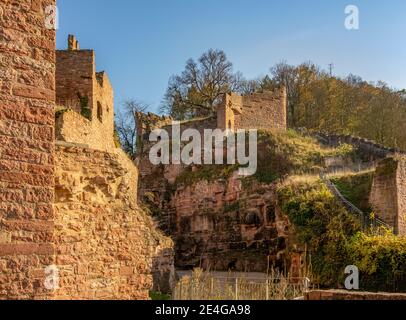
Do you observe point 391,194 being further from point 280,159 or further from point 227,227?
point 227,227

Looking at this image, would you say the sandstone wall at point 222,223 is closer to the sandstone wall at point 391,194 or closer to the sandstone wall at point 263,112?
the sandstone wall at point 391,194

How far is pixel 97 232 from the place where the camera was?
929 centimetres

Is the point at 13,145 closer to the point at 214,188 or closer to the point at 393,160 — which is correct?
the point at 393,160

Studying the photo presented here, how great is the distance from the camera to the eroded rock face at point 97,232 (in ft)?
28.7

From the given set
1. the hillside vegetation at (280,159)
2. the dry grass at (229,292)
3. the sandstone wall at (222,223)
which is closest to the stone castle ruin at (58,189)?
the dry grass at (229,292)

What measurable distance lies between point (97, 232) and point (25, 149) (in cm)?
281

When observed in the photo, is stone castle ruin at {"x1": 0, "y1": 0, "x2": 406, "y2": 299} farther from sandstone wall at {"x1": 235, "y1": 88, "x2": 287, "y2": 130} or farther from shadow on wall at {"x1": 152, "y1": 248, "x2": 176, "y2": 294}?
sandstone wall at {"x1": 235, "y1": 88, "x2": 287, "y2": 130}

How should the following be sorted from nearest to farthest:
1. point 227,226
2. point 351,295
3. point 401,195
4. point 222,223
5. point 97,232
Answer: point 351,295, point 97,232, point 401,195, point 227,226, point 222,223

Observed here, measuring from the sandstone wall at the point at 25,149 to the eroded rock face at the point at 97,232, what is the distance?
5.76 ft

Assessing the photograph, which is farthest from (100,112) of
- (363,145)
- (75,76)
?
(363,145)

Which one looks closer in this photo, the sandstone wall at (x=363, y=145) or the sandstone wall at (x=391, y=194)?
the sandstone wall at (x=391, y=194)

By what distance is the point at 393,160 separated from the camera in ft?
71.8
